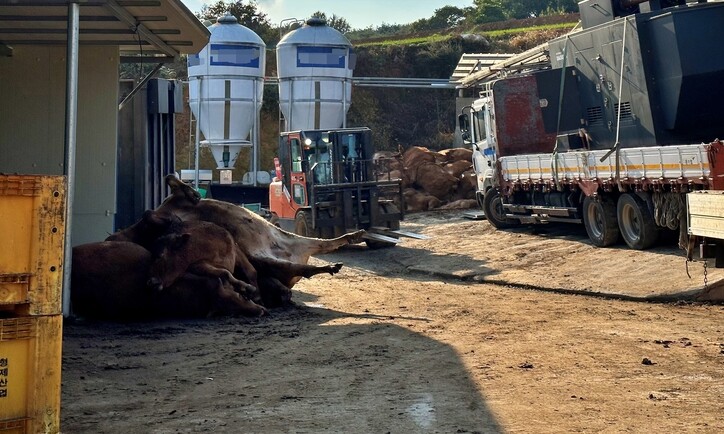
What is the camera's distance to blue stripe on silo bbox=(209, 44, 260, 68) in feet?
105

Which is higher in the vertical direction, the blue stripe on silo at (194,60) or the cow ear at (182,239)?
the blue stripe on silo at (194,60)

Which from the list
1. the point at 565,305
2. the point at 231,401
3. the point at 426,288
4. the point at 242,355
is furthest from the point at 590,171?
the point at 231,401

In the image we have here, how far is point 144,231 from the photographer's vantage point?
40.0 ft

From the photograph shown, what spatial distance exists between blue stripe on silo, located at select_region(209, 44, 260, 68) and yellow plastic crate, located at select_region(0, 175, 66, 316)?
26.7 m

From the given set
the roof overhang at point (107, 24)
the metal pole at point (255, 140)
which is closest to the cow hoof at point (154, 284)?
the roof overhang at point (107, 24)

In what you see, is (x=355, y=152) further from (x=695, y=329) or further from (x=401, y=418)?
(x=401, y=418)

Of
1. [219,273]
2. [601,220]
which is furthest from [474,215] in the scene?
[219,273]

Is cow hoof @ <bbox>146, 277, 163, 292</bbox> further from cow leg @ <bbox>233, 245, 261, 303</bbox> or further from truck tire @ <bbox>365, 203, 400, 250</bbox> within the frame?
truck tire @ <bbox>365, 203, 400, 250</bbox>

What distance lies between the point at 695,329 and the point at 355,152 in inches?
537

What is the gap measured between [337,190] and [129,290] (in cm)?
1171

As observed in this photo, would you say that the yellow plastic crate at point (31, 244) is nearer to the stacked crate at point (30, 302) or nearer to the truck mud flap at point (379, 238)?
the stacked crate at point (30, 302)

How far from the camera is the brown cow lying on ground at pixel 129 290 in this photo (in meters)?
11.4

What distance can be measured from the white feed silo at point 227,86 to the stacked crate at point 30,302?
26597 mm

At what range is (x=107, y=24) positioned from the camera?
44.5ft
